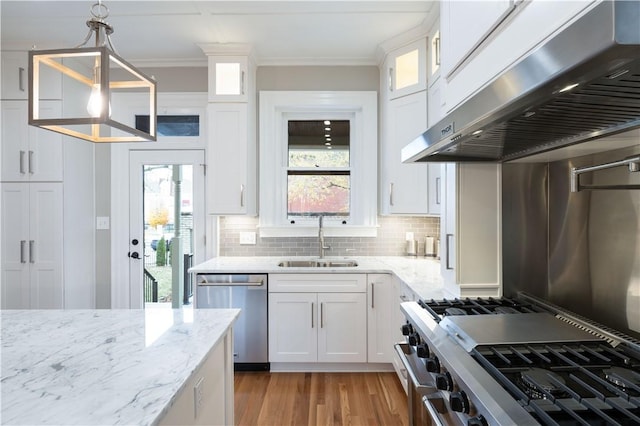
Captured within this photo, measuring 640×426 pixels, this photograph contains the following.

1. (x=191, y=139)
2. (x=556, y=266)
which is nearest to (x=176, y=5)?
(x=191, y=139)

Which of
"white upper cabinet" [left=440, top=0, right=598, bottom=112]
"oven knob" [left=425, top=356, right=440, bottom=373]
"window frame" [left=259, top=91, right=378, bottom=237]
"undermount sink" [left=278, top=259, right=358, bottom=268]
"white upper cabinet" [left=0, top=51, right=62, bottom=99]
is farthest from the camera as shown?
"window frame" [left=259, top=91, right=378, bottom=237]

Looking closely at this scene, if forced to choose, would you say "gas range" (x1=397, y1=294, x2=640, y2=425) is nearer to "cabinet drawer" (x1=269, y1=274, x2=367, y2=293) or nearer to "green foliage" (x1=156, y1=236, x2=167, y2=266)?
"cabinet drawer" (x1=269, y1=274, x2=367, y2=293)

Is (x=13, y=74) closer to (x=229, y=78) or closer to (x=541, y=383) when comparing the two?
(x=229, y=78)

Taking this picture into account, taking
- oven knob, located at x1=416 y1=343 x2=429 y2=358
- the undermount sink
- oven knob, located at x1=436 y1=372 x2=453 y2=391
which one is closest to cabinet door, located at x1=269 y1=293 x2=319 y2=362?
the undermount sink

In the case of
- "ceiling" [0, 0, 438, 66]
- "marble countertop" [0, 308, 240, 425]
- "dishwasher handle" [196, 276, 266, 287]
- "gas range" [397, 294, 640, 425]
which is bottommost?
"dishwasher handle" [196, 276, 266, 287]

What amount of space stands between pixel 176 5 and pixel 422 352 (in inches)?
107

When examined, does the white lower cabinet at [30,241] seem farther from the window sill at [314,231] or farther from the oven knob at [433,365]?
the oven knob at [433,365]

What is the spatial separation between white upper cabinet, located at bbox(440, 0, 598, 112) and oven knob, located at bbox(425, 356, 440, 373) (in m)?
0.96

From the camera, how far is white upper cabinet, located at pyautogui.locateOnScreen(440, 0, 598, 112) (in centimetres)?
85

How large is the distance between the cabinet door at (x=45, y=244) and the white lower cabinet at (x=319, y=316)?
1.94 m

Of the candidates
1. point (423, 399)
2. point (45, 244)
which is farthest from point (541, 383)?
point (45, 244)

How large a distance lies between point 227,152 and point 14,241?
78.7 inches

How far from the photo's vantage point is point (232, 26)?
8.70 feet

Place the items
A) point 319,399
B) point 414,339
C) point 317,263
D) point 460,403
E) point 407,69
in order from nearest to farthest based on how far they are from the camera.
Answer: point 460,403
point 414,339
point 319,399
point 407,69
point 317,263
